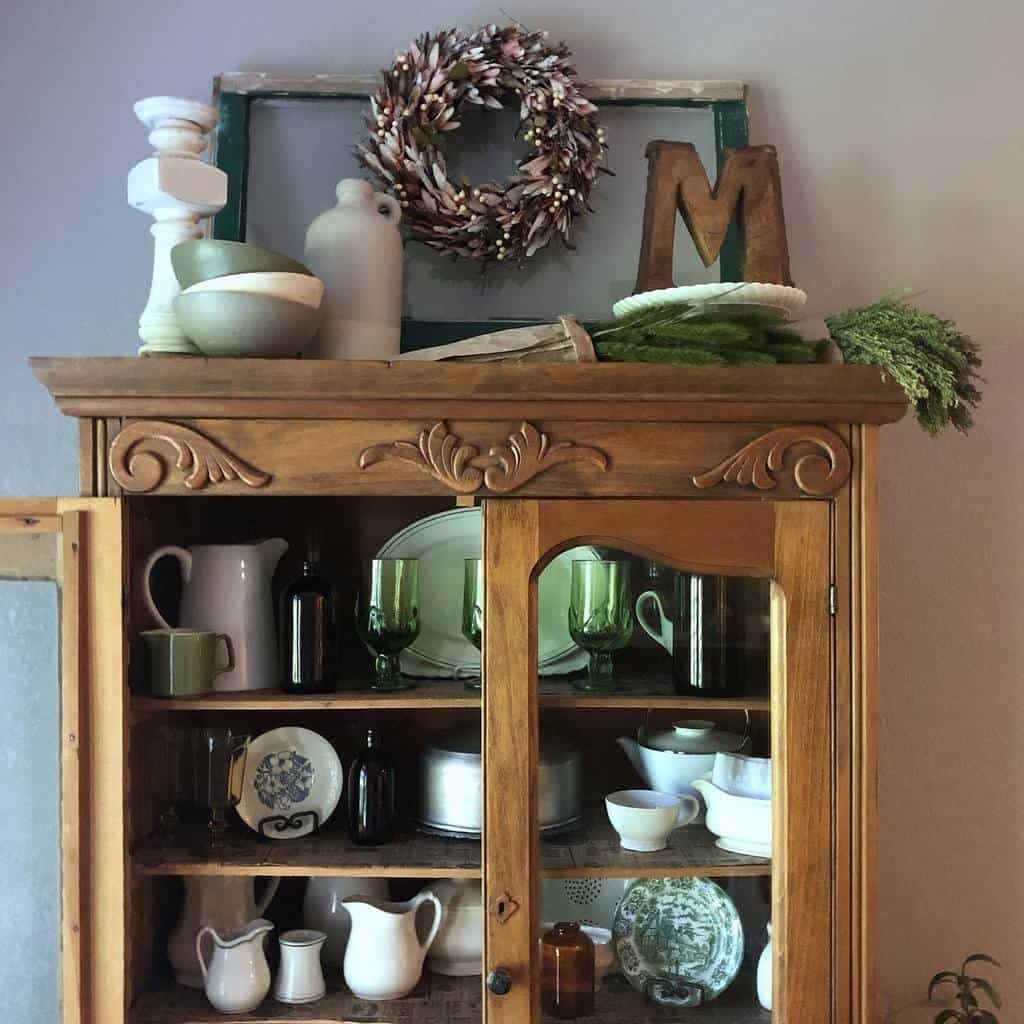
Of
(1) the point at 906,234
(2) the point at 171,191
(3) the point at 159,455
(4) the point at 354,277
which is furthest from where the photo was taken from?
(1) the point at 906,234

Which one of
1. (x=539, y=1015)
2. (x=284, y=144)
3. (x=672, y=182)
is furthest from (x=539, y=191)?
(x=539, y=1015)

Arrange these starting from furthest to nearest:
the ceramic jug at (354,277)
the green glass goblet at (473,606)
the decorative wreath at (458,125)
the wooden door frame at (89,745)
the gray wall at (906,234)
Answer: the gray wall at (906,234) → the decorative wreath at (458,125) → the ceramic jug at (354,277) → the green glass goblet at (473,606) → the wooden door frame at (89,745)

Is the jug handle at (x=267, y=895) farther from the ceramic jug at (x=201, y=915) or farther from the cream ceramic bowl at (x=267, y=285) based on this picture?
the cream ceramic bowl at (x=267, y=285)

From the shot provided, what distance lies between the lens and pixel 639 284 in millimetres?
1542

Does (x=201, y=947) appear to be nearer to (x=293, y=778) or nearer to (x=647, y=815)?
(x=293, y=778)

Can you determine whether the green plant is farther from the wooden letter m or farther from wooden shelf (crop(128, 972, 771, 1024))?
the wooden letter m

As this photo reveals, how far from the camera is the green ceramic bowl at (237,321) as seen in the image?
1.29 meters

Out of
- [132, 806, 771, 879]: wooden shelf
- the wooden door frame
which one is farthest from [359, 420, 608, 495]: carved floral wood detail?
[132, 806, 771, 879]: wooden shelf

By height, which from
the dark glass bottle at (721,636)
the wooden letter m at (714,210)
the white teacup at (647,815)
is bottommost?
the white teacup at (647,815)

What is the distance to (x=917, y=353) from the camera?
1.34 meters

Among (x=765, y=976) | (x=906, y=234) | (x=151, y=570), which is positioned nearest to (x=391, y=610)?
(x=151, y=570)

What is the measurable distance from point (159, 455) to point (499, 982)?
744 mm

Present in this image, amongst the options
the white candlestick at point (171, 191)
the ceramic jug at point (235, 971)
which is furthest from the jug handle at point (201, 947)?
the white candlestick at point (171, 191)

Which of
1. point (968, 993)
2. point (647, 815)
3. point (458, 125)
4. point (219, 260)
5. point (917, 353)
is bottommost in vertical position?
point (968, 993)
